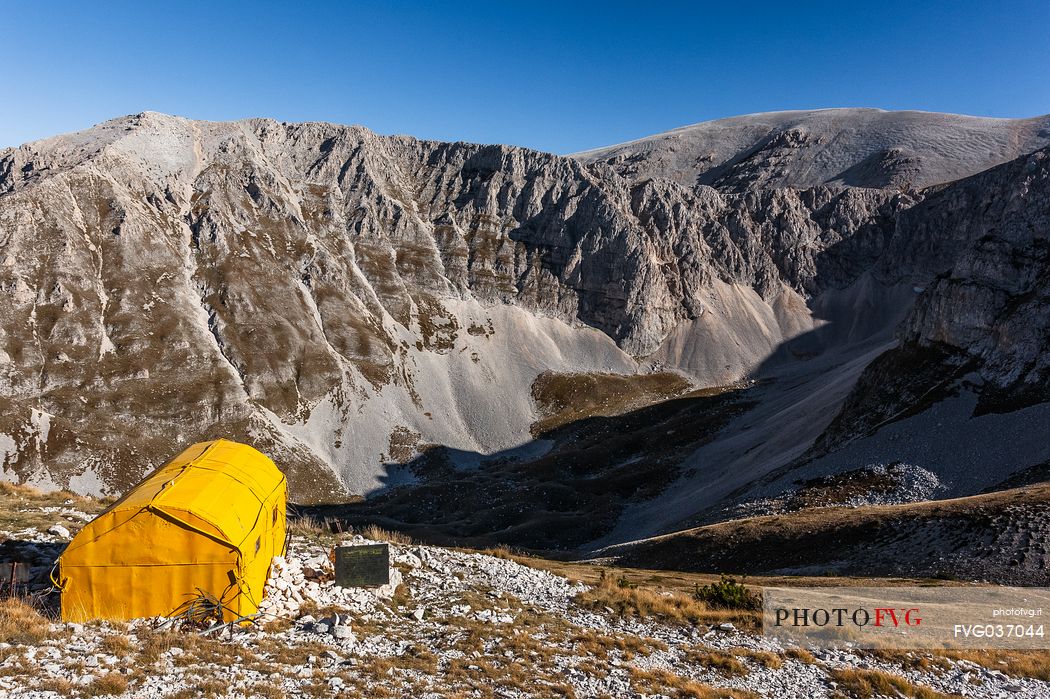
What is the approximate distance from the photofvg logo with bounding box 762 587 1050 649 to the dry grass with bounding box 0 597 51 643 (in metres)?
22.3

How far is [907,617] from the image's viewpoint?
22.1 meters

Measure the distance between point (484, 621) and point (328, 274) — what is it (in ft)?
360

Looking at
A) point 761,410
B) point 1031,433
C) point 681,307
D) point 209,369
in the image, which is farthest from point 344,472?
point 681,307

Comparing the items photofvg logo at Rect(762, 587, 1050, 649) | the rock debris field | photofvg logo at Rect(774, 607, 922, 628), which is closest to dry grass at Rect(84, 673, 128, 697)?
the rock debris field

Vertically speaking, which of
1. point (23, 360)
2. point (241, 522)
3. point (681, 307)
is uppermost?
point (681, 307)

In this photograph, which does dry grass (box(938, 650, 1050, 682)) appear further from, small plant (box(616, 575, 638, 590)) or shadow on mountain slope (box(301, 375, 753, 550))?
shadow on mountain slope (box(301, 375, 753, 550))

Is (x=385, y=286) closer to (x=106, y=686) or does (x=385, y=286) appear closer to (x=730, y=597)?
(x=730, y=597)

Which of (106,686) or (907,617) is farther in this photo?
(907,617)

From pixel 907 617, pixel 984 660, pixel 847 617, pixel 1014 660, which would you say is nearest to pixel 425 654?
pixel 847 617

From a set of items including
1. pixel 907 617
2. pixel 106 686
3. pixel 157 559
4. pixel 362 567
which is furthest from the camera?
pixel 907 617

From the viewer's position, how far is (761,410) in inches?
3723

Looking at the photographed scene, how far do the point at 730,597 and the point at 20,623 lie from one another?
77.1ft

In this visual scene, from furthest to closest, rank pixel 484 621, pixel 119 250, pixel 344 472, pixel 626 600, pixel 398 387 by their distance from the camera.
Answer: pixel 398 387 < pixel 119 250 < pixel 344 472 < pixel 626 600 < pixel 484 621

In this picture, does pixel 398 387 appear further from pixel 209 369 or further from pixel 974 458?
pixel 974 458
